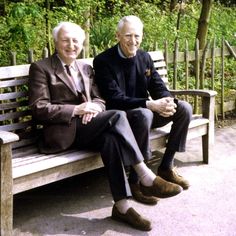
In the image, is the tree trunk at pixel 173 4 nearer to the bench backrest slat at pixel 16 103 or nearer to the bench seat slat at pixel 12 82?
the bench backrest slat at pixel 16 103

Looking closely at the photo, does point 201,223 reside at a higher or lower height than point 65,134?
lower

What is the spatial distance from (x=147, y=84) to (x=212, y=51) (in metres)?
2.18

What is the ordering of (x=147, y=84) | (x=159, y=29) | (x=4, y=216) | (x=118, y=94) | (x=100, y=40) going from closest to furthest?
(x=4, y=216), (x=118, y=94), (x=147, y=84), (x=100, y=40), (x=159, y=29)

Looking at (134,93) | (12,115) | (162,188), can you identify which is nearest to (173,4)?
(134,93)

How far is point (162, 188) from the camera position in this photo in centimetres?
355

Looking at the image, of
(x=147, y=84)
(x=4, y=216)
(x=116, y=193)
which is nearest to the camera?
(x=4, y=216)

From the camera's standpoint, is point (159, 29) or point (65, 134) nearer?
point (65, 134)

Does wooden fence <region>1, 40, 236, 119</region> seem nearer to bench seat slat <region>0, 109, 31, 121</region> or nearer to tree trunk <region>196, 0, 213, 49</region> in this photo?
tree trunk <region>196, 0, 213, 49</region>

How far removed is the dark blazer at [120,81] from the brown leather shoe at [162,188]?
2.67ft

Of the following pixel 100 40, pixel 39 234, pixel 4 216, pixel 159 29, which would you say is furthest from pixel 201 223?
pixel 159 29

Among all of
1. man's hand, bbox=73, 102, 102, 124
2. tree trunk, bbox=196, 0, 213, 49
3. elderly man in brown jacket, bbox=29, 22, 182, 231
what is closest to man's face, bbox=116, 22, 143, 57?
elderly man in brown jacket, bbox=29, 22, 182, 231

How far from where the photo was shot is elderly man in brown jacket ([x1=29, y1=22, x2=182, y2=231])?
3.51 meters

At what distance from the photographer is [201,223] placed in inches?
140

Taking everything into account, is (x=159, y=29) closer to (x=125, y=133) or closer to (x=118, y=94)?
(x=118, y=94)
